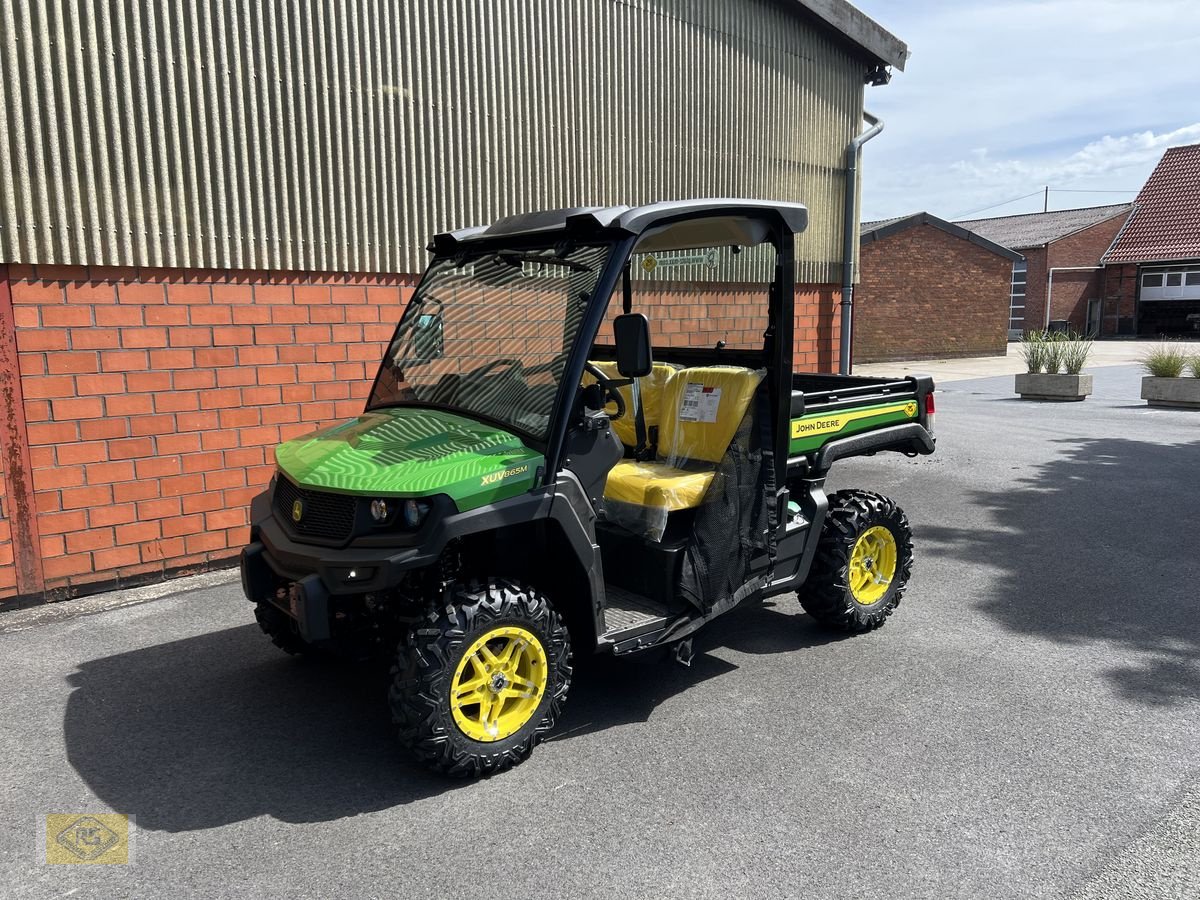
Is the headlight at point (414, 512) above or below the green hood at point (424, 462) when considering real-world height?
below

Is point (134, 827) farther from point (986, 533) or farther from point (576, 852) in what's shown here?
point (986, 533)

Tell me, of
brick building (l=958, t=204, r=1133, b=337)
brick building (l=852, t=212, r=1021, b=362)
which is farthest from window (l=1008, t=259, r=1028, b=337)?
brick building (l=852, t=212, r=1021, b=362)

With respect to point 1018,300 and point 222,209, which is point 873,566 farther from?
point 1018,300

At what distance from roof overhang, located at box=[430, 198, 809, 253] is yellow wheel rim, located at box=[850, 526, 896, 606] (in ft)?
6.38

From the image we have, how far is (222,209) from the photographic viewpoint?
6594mm

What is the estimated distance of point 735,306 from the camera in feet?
17.7

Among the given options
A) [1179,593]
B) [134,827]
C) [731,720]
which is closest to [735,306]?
[731,720]

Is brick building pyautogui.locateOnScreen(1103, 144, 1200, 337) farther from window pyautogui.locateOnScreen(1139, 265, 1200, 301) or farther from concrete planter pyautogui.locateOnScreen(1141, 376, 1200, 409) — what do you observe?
concrete planter pyautogui.locateOnScreen(1141, 376, 1200, 409)

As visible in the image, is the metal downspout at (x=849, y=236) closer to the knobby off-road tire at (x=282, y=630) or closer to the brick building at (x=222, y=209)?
the brick building at (x=222, y=209)

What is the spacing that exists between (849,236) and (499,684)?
8915 millimetres

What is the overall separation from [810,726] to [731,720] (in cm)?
35

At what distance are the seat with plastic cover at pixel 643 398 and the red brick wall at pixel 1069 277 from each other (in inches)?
1538

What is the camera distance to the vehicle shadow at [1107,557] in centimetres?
510

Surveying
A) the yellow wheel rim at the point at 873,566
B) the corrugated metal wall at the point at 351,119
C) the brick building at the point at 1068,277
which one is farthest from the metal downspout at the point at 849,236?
the brick building at the point at 1068,277
